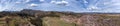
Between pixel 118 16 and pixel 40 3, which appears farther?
pixel 40 3

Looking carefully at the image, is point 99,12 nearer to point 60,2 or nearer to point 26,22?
point 60,2

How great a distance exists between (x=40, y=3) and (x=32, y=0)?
0.11 meters

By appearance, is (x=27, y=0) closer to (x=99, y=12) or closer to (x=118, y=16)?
(x=99, y=12)

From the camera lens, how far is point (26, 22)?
3.26 meters

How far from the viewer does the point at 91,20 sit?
3.21 m

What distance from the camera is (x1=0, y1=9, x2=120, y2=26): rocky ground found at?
10.5 feet

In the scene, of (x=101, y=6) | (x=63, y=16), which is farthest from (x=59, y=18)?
(x=101, y=6)

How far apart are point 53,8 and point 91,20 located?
1.54ft

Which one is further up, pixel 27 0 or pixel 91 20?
pixel 27 0

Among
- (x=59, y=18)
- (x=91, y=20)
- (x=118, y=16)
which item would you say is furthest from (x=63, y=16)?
(x=118, y=16)

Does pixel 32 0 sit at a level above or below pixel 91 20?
above

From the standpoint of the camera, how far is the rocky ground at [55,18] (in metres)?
3.19

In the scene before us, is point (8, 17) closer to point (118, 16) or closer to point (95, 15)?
point (95, 15)

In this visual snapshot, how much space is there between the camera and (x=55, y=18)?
127 inches
